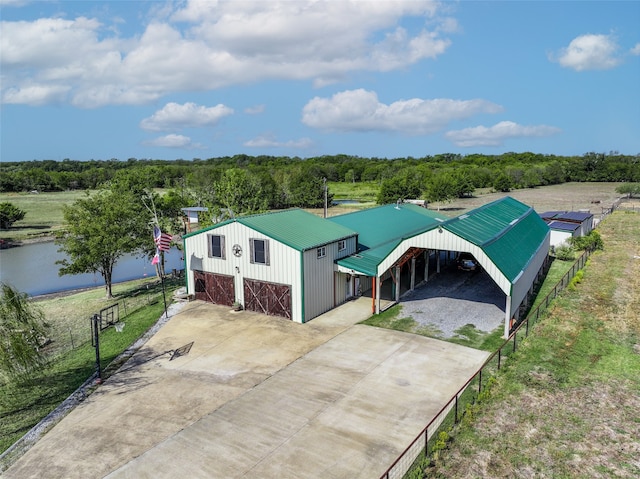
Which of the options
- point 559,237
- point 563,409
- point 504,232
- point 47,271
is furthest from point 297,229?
point 47,271

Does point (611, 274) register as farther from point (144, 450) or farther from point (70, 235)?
point (70, 235)

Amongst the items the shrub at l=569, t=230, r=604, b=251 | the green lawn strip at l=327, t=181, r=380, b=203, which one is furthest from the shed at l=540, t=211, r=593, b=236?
the green lawn strip at l=327, t=181, r=380, b=203

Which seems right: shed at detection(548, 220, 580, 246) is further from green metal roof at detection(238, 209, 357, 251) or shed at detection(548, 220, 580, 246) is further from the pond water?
the pond water

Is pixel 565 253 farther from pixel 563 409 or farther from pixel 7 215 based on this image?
pixel 7 215

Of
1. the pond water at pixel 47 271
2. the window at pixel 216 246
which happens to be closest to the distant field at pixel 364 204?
the pond water at pixel 47 271

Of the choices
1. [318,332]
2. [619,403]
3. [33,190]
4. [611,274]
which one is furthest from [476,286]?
[33,190]

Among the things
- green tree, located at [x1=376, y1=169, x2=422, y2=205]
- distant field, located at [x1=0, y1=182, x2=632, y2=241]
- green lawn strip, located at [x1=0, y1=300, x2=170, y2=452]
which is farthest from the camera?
green tree, located at [x1=376, y1=169, x2=422, y2=205]
